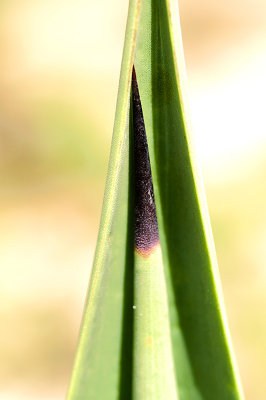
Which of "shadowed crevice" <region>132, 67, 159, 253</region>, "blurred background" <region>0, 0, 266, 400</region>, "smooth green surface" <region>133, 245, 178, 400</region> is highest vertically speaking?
"blurred background" <region>0, 0, 266, 400</region>

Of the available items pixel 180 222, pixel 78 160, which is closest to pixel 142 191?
pixel 180 222

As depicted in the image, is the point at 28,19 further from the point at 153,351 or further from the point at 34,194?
the point at 153,351

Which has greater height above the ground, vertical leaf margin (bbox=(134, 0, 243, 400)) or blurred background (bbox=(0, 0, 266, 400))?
blurred background (bbox=(0, 0, 266, 400))

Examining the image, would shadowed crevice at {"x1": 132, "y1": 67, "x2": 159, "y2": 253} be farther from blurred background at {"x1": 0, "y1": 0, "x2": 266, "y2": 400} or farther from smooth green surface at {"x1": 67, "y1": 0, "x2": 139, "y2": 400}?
blurred background at {"x1": 0, "y1": 0, "x2": 266, "y2": 400}

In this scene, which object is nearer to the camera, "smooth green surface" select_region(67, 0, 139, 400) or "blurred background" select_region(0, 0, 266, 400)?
"smooth green surface" select_region(67, 0, 139, 400)

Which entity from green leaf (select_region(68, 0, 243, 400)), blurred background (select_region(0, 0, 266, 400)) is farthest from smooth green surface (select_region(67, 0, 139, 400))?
blurred background (select_region(0, 0, 266, 400))

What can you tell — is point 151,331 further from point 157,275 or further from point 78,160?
point 78,160
